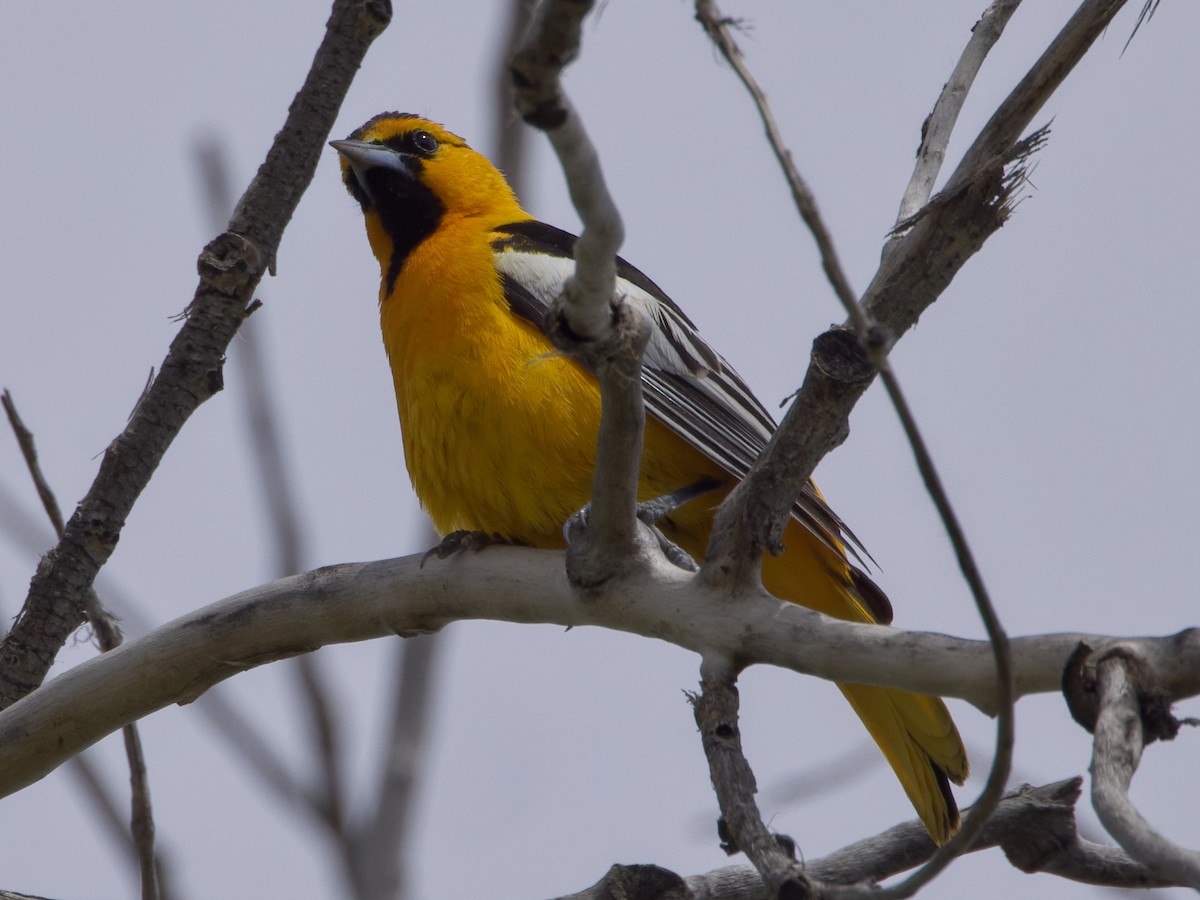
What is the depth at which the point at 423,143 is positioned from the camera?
5.44 metres

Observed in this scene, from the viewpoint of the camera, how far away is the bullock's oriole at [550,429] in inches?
153

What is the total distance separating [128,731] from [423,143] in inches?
111

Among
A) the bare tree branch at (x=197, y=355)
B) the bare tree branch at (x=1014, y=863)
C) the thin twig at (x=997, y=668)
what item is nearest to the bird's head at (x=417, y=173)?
the bare tree branch at (x=197, y=355)

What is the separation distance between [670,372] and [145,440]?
1623 mm

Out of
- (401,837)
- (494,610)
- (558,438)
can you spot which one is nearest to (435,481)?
(558,438)

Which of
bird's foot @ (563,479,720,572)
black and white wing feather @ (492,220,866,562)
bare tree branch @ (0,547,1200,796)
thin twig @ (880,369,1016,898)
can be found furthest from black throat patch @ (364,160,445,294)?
thin twig @ (880,369,1016,898)

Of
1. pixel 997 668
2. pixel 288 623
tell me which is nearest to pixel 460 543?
pixel 288 623

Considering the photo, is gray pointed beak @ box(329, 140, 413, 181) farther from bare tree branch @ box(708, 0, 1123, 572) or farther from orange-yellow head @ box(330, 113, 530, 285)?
bare tree branch @ box(708, 0, 1123, 572)

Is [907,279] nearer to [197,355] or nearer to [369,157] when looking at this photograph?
[197,355]

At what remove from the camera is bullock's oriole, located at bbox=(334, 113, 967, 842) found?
3885mm

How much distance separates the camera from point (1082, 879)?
11.0ft

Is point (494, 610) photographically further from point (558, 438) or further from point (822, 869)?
point (822, 869)

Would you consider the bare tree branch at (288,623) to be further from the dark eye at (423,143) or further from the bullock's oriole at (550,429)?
the dark eye at (423,143)

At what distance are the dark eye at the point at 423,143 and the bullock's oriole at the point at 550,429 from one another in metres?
0.79
